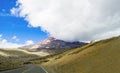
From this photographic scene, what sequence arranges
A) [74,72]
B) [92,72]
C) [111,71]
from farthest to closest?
[74,72]
[92,72]
[111,71]

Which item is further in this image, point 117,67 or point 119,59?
point 119,59

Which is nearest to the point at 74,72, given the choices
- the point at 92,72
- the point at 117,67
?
the point at 92,72

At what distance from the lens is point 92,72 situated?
37.0 metres

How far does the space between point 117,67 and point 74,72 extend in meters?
8.90

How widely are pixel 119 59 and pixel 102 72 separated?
29.5 ft

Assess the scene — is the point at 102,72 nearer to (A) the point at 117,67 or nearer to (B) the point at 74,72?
(A) the point at 117,67

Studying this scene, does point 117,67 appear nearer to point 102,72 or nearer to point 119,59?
point 102,72

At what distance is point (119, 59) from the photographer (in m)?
43.2

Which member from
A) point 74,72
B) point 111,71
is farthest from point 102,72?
point 74,72

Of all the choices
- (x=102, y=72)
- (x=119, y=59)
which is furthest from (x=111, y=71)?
(x=119, y=59)

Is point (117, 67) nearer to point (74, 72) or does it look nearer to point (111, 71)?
point (111, 71)

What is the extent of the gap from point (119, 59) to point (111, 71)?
9403 millimetres

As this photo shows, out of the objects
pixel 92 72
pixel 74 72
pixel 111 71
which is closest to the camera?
pixel 111 71

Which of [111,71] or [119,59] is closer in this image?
[111,71]
